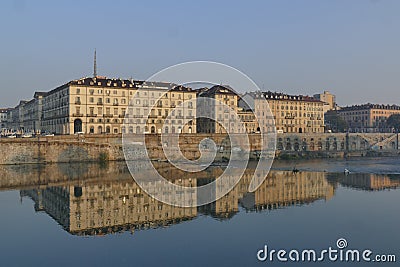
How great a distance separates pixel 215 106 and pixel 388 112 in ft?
263

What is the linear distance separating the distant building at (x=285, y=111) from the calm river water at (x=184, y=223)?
177 feet

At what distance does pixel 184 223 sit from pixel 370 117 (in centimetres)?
12180

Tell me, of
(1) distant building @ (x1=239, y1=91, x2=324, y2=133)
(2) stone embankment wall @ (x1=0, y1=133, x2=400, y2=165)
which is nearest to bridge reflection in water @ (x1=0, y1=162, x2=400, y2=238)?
(2) stone embankment wall @ (x1=0, y1=133, x2=400, y2=165)

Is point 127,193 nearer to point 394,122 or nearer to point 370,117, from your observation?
point 394,122

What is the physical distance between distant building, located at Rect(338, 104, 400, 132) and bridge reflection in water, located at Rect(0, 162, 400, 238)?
92.6m

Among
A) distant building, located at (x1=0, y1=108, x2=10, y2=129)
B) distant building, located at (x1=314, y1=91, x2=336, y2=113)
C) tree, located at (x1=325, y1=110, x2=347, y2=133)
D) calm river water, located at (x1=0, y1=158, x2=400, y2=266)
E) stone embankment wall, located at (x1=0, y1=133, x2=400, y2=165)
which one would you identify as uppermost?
distant building, located at (x1=314, y1=91, x2=336, y2=113)

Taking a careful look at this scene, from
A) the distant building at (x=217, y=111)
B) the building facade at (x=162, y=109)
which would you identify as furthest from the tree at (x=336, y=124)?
the building facade at (x=162, y=109)

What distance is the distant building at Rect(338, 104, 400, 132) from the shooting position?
5001 inches

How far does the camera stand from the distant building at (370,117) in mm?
127025

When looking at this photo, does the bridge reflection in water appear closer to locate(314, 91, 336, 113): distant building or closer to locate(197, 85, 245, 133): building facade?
locate(197, 85, 245, 133): building facade

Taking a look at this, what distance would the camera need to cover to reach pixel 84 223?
19953 mm

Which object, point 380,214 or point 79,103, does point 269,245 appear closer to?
point 380,214

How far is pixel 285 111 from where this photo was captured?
3706 inches

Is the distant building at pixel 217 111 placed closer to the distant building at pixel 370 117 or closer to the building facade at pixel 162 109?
the building facade at pixel 162 109
